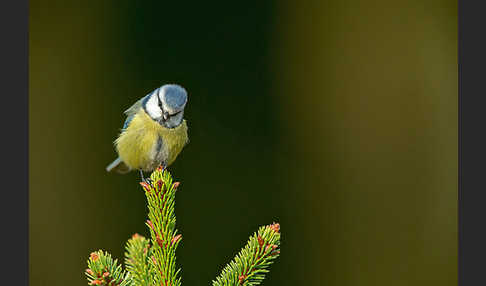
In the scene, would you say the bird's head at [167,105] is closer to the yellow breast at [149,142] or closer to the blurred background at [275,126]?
the yellow breast at [149,142]

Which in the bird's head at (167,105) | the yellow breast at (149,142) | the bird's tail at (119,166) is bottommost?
the bird's tail at (119,166)

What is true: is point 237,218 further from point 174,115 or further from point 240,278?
point 240,278

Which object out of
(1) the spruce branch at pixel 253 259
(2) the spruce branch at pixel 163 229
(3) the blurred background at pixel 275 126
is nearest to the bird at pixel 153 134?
(2) the spruce branch at pixel 163 229

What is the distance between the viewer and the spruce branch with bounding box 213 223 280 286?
0.91 meters

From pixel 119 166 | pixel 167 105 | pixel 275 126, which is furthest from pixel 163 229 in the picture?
pixel 275 126

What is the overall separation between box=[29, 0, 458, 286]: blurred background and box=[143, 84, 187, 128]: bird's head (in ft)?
3.32

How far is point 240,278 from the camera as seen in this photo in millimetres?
904

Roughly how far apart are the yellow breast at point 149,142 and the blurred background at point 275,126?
942 millimetres

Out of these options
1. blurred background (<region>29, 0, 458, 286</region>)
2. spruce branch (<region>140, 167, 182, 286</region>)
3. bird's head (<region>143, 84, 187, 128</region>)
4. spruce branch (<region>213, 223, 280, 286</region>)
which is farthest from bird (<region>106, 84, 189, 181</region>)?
blurred background (<region>29, 0, 458, 286</region>)

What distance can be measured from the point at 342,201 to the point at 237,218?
568 millimetres

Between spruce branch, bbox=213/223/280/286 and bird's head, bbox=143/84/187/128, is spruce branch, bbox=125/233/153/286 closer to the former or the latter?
spruce branch, bbox=213/223/280/286

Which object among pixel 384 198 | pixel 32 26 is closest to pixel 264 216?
pixel 384 198

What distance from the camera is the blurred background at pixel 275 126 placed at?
2.52 metres

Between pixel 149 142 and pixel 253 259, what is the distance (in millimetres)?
739
